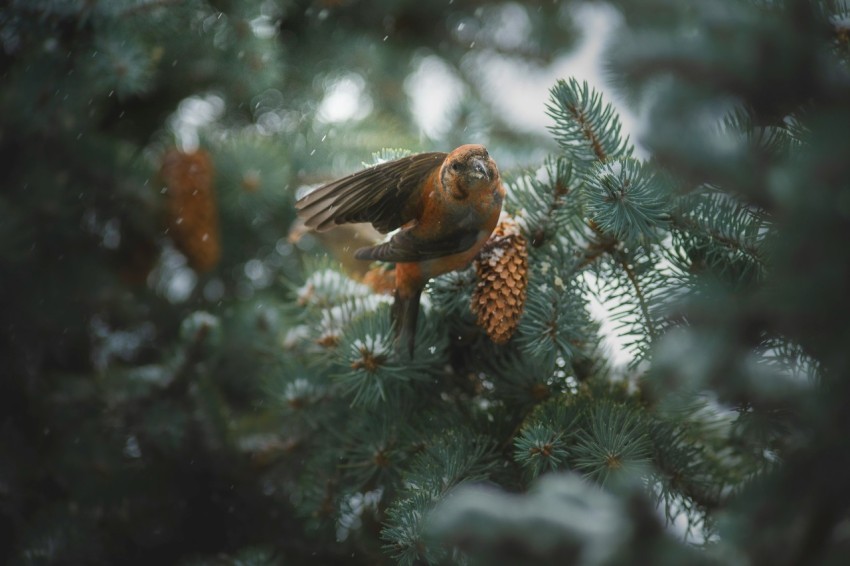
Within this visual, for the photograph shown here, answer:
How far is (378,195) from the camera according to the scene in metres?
0.78

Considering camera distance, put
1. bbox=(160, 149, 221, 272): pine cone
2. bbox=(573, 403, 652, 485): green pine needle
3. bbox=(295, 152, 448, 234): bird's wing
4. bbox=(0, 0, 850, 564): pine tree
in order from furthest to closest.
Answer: bbox=(160, 149, 221, 272): pine cone → bbox=(295, 152, 448, 234): bird's wing → bbox=(573, 403, 652, 485): green pine needle → bbox=(0, 0, 850, 564): pine tree

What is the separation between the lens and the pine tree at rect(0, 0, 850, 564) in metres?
0.39

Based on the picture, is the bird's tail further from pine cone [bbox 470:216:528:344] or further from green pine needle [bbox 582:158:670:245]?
green pine needle [bbox 582:158:670:245]

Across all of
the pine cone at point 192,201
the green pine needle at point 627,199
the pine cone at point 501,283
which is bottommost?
the pine cone at point 192,201

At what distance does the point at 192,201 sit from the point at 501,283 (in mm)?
623

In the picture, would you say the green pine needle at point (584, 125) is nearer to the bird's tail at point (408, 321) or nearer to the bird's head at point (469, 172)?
the bird's head at point (469, 172)

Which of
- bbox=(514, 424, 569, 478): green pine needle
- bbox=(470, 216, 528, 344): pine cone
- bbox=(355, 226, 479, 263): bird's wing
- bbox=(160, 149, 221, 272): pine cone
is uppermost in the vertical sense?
bbox=(355, 226, 479, 263): bird's wing

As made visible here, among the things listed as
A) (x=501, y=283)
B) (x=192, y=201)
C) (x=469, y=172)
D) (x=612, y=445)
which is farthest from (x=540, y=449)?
(x=192, y=201)

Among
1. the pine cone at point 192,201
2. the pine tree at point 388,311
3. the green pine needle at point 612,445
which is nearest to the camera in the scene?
the pine tree at point 388,311

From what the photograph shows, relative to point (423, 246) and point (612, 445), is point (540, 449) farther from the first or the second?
point (423, 246)

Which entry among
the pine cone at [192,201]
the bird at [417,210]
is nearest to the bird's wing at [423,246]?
the bird at [417,210]

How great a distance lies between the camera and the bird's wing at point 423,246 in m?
0.74

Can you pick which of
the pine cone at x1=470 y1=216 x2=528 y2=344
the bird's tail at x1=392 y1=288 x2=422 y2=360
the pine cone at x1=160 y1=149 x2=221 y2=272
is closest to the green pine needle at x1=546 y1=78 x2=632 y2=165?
the pine cone at x1=470 y1=216 x2=528 y2=344

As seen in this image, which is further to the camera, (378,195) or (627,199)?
(378,195)
